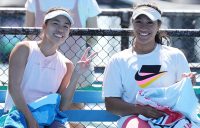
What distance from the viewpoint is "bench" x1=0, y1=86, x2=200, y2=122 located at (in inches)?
197

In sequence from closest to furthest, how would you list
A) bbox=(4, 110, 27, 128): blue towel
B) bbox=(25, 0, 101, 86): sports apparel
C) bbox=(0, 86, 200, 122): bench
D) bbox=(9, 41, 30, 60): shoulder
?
bbox=(4, 110, 27, 128): blue towel < bbox=(9, 41, 30, 60): shoulder < bbox=(0, 86, 200, 122): bench < bbox=(25, 0, 101, 86): sports apparel

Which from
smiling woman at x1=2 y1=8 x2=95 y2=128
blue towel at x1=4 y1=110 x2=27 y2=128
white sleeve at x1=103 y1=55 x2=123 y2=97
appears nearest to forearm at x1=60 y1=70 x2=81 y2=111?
smiling woman at x1=2 y1=8 x2=95 y2=128

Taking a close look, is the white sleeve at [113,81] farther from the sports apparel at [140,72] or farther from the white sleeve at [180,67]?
the white sleeve at [180,67]

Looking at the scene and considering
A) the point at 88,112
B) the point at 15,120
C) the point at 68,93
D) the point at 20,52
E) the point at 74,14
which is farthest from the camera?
the point at 74,14

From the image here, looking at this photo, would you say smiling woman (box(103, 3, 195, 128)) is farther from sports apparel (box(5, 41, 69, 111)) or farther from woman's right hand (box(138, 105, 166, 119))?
sports apparel (box(5, 41, 69, 111))

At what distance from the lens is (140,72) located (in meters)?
4.59

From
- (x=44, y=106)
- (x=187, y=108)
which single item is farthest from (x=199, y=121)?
(x=44, y=106)

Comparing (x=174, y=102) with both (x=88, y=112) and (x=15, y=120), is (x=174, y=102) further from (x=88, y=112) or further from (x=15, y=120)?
(x=15, y=120)

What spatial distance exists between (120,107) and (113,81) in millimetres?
203

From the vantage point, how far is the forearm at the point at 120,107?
4527 millimetres

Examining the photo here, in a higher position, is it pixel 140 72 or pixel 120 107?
pixel 140 72

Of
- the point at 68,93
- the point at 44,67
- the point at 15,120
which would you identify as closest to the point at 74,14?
the point at 44,67

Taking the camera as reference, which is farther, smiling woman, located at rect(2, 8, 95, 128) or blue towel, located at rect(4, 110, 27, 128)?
smiling woman, located at rect(2, 8, 95, 128)

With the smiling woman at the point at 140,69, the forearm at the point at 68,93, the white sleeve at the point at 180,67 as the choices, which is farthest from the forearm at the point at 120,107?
the white sleeve at the point at 180,67
